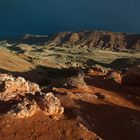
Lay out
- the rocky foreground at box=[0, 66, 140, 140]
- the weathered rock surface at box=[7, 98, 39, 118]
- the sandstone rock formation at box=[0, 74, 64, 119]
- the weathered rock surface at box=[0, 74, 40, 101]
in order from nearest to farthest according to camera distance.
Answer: the rocky foreground at box=[0, 66, 140, 140] → the weathered rock surface at box=[7, 98, 39, 118] → the sandstone rock formation at box=[0, 74, 64, 119] → the weathered rock surface at box=[0, 74, 40, 101]

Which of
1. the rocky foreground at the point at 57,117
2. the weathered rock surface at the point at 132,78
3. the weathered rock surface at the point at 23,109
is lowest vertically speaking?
the weathered rock surface at the point at 132,78

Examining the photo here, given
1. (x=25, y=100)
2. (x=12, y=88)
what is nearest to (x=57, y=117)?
(x=25, y=100)

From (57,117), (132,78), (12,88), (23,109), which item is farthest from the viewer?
(132,78)

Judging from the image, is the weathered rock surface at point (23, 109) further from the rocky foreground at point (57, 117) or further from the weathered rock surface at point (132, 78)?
the weathered rock surface at point (132, 78)

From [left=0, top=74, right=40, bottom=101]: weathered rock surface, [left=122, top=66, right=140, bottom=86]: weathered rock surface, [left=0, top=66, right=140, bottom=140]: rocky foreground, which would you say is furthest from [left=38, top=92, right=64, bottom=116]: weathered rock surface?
[left=122, top=66, right=140, bottom=86]: weathered rock surface

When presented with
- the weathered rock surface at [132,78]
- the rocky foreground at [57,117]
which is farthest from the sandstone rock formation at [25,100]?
the weathered rock surface at [132,78]

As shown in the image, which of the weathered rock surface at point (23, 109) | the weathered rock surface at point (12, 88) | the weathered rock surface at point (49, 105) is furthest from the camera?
the weathered rock surface at point (12, 88)

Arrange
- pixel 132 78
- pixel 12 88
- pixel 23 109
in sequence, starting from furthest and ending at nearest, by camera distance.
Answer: pixel 132 78 < pixel 12 88 < pixel 23 109

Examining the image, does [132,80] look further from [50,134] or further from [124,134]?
[50,134]

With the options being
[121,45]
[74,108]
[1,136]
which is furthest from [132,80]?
[121,45]

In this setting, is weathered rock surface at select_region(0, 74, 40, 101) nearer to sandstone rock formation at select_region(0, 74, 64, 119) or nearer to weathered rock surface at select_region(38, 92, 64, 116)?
sandstone rock formation at select_region(0, 74, 64, 119)

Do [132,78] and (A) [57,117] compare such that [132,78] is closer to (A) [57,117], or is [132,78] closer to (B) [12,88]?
(B) [12,88]

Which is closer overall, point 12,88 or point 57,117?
point 57,117
